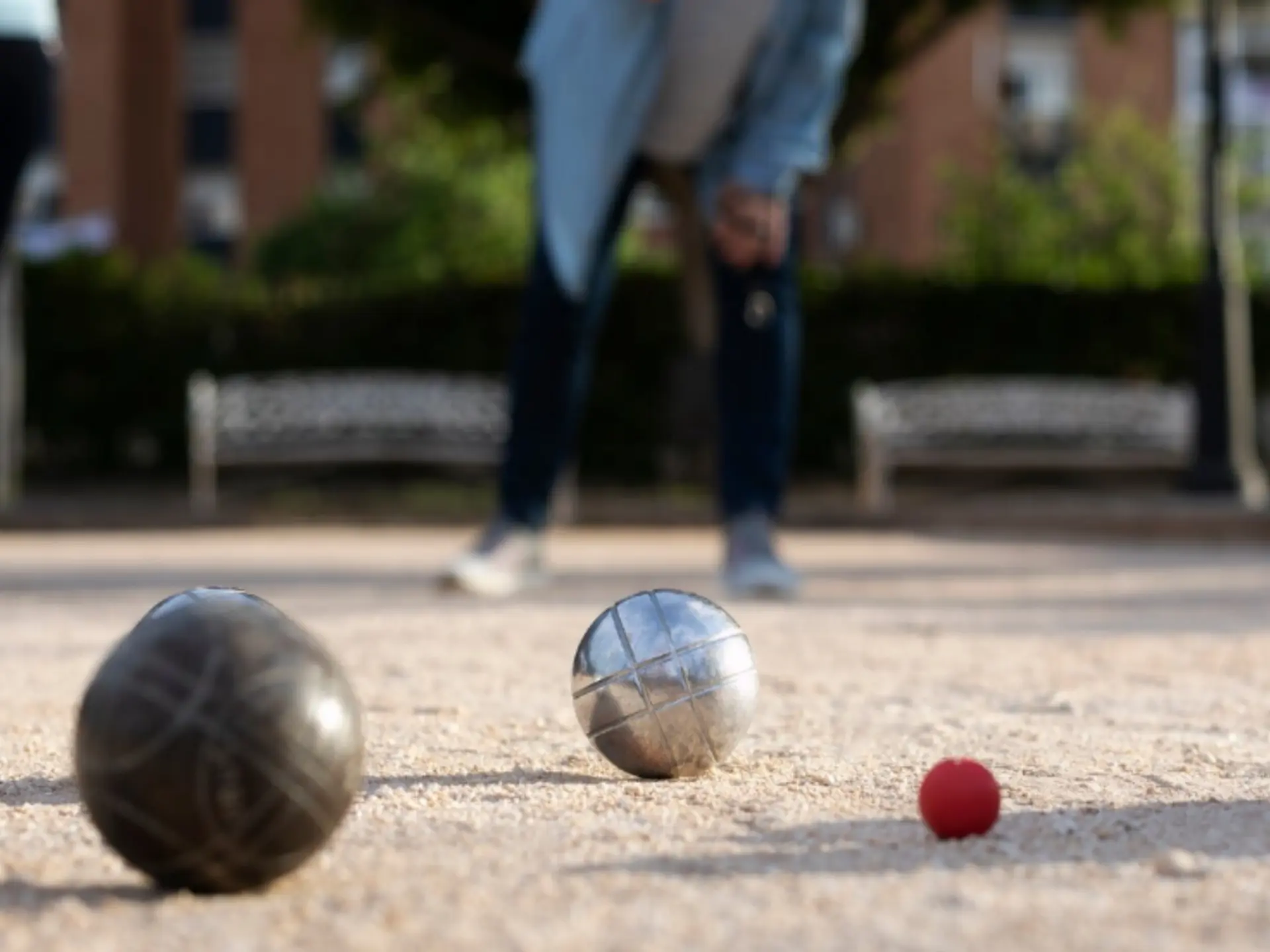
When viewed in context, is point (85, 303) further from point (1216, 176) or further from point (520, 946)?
point (520, 946)

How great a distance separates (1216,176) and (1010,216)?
53.0 feet

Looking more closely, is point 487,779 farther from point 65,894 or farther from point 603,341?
point 603,341

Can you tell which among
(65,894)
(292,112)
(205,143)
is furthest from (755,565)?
(205,143)

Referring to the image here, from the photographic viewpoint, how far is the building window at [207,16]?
39.5 meters

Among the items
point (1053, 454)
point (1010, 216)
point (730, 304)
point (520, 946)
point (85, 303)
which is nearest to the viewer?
point (520, 946)

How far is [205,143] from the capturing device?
39.5 metres

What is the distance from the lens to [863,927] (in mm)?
1701

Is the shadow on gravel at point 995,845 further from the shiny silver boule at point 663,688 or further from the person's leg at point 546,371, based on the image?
the person's leg at point 546,371

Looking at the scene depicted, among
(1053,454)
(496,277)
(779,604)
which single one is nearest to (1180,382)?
(1053,454)

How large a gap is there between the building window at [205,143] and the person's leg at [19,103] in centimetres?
3589

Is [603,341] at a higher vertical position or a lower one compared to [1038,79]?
lower

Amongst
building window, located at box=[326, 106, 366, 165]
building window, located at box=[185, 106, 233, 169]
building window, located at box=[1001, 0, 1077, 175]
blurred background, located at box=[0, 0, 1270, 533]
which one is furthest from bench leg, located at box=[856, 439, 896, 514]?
building window, located at box=[185, 106, 233, 169]

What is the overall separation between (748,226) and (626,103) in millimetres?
487

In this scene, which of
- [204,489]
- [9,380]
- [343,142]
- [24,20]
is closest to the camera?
[24,20]
